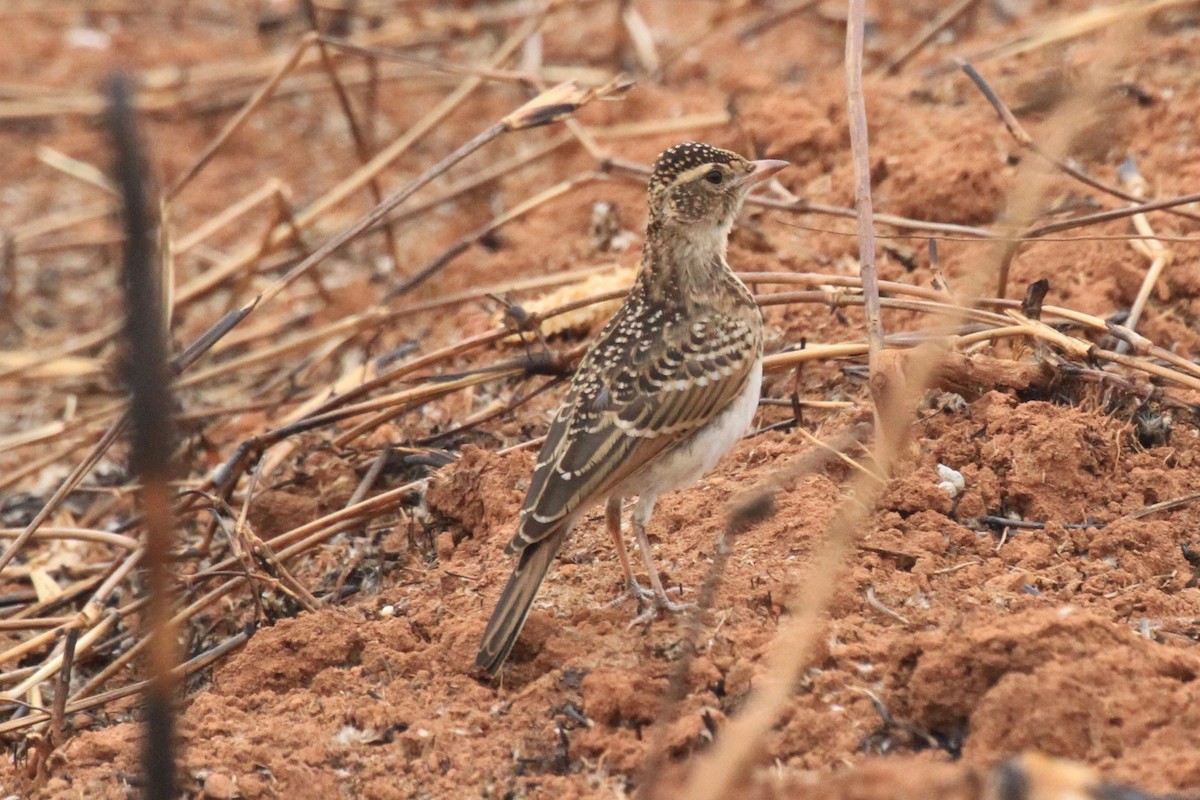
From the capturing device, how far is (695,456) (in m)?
4.60

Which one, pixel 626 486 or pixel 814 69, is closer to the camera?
pixel 626 486

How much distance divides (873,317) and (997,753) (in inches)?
61.7

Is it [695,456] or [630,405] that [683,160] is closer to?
[630,405]

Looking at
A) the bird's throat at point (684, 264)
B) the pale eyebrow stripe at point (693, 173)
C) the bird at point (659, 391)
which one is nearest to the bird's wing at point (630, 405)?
the bird at point (659, 391)

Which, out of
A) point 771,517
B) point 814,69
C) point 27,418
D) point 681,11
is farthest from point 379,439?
point 681,11

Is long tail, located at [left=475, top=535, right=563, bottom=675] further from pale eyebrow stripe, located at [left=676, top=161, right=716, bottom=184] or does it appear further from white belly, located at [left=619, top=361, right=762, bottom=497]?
pale eyebrow stripe, located at [left=676, top=161, right=716, bottom=184]

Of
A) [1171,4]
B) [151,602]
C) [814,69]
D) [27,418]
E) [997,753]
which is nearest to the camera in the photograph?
[151,602]

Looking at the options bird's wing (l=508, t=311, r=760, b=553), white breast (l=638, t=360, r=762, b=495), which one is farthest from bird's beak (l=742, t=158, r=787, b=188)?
white breast (l=638, t=360, r=762, b=495)

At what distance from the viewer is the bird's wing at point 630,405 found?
4355 millimetres

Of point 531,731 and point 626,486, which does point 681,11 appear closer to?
point 626,486

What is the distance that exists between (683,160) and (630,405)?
951 millimetres

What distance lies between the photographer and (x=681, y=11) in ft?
34.2

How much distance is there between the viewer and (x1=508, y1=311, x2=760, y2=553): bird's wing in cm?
436

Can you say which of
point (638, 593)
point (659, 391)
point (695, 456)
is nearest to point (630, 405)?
point (659, 391)
